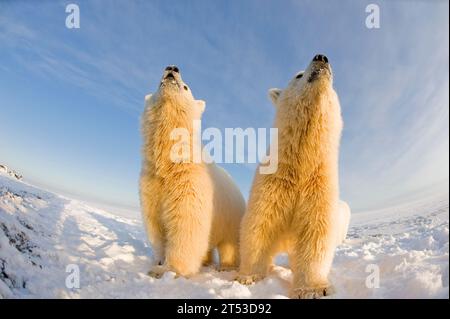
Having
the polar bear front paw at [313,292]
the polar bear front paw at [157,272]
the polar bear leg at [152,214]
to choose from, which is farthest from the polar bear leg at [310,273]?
the polar bear leg at [152,214]

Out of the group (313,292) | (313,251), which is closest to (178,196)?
(313,251)

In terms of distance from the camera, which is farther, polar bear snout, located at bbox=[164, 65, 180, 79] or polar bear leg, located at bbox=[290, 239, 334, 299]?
→ polar bear snout, located at bbox=[164, 65, 180, 79]

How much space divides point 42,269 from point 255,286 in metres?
2.18

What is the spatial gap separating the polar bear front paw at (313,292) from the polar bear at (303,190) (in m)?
0.19

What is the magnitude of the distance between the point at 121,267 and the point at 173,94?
2.27 metres

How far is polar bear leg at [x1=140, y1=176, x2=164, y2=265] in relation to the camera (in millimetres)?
4645

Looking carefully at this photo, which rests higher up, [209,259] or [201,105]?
[201,105]

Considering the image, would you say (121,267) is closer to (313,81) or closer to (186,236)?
(186,236)

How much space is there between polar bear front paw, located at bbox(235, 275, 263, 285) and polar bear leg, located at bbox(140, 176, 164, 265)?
1195mm

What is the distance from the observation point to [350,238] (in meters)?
7.82

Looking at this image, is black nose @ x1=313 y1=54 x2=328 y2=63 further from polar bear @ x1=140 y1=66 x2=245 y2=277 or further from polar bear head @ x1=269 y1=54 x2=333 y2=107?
polar bear @ x1=140 y1=66 x2=245 y2=277

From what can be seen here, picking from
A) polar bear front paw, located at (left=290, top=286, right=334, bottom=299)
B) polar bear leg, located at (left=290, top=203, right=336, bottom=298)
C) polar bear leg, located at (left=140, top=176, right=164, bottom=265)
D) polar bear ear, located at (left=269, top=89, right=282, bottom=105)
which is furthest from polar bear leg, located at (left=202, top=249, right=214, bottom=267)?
polar bear ear, located at (left=269, top=89, right=282, bottom=105)

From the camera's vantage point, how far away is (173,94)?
15.4 feet
